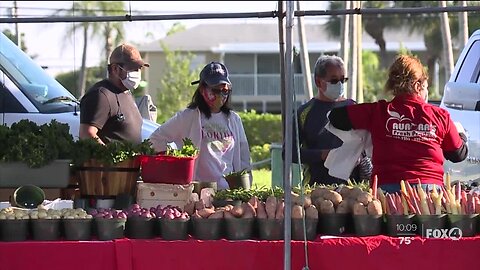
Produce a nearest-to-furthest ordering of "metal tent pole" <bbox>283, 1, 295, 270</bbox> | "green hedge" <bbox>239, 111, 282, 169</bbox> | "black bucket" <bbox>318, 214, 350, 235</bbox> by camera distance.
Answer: "metal tent pole" <bbox>283, 1, 295, 270</bbox> → "black bucket" <bbox>318, 214, 350, 235</bbox> → "green hedge" <bbox>239, 111, 282, 169</bbox>

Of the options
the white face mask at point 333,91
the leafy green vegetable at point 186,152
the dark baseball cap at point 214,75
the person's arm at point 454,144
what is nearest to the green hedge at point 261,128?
the white face mask at point 333,91

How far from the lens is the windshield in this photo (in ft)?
27.2

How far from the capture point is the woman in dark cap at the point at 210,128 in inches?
253

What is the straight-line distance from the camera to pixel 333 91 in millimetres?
6660

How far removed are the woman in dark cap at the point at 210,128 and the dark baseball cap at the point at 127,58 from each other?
44 centimetres

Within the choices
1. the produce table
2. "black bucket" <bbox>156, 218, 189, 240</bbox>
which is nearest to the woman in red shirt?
the produce table

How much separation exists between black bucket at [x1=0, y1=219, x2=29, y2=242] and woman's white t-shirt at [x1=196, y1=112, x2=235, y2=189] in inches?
70.3

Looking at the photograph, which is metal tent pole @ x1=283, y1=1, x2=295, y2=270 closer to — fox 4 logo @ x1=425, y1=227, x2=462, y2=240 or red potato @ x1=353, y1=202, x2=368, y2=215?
red potato @ x1=353, y1=202, x2=368, y2=215

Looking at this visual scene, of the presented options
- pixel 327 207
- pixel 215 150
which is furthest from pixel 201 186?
pixel 327 207

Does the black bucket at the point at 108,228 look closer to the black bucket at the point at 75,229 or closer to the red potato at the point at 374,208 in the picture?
the black bucket at the point at 75,229

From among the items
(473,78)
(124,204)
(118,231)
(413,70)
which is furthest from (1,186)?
(473,78)

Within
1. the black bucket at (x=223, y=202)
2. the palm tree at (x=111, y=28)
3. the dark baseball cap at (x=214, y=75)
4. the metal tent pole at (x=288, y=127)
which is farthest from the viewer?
the palm tree at (x=111, y=28)

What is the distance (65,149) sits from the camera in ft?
18.7

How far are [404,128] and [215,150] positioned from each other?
5.15ft
